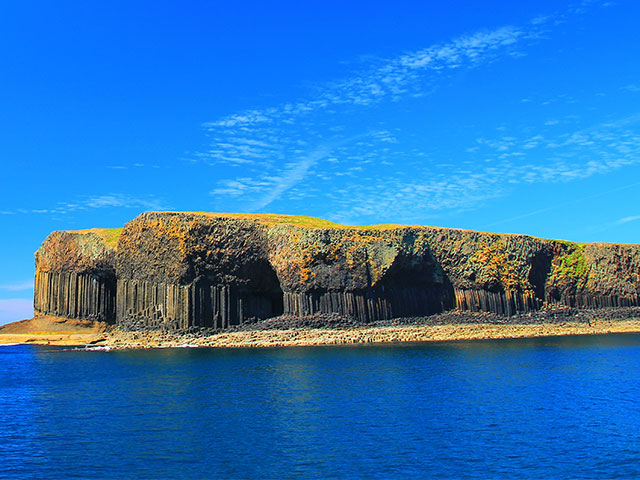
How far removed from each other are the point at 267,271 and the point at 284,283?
137 inches

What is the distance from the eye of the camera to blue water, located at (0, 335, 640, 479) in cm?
1759

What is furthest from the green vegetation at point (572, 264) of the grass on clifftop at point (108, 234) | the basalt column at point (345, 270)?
the grass on clifftop at point (108, 234)

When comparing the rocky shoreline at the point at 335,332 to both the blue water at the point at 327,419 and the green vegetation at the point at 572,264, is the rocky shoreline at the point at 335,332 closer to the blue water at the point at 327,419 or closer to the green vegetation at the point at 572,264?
the green vegetation at the point at 572,264

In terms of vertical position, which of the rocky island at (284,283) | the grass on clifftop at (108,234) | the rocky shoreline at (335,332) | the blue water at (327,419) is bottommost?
the blue water at (327,419)

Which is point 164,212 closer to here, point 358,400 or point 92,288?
point 92,288

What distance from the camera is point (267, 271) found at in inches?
2685

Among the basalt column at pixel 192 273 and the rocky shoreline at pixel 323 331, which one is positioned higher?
the basalt column at pixel 192 273

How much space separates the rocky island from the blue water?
851 inches

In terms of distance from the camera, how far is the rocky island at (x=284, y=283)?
211 ft

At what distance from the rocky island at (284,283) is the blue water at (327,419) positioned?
70.9ft

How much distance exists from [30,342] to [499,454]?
232 feet

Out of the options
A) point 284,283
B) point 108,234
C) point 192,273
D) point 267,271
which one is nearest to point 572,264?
point 284,283

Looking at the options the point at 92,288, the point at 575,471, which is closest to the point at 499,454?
the point at 575,471

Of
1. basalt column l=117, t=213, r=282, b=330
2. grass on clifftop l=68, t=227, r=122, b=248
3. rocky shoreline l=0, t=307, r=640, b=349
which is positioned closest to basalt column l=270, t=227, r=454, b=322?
rocky shoreline l=0, t=307, r=640, b=349
